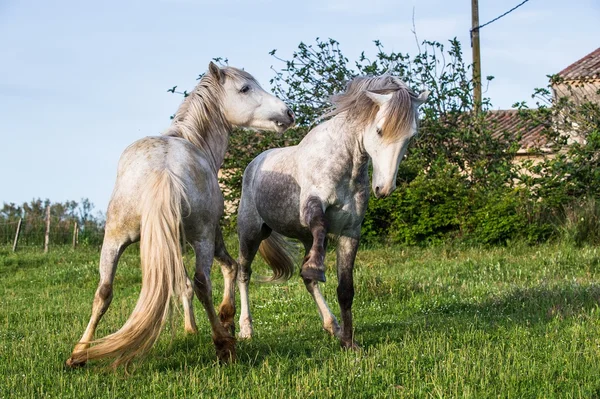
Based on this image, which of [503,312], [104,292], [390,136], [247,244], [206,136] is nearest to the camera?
[104,292]

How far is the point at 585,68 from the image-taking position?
27.9 m

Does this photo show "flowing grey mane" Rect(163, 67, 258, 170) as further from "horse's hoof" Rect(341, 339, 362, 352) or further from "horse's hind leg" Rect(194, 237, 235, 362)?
"horse's hoof" Rect(341, 339, 362, 352)

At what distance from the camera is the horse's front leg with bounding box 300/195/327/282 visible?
5.98m

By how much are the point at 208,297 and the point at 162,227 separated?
0.74 m

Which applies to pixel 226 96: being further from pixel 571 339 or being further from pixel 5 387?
pixel 571 339

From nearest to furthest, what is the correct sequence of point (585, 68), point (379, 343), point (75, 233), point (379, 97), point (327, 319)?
point (379, 97), point (379, 343), point (327, 319), point (75, 233), point (585, 68)

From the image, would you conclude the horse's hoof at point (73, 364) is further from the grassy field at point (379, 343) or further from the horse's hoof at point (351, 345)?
the horse's hoof at point (351, 345)

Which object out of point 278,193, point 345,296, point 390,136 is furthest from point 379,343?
point 390,136

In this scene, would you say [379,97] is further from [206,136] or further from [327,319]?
[327,319]

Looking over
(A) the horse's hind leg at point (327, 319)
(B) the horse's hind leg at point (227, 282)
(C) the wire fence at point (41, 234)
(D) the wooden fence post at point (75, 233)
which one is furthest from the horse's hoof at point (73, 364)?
(C) the wire fence at point (41, 234)

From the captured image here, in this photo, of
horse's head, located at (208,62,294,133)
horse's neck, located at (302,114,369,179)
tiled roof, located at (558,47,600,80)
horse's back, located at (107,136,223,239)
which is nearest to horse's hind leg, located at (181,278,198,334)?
horse's back, located at (107,136,223,239)

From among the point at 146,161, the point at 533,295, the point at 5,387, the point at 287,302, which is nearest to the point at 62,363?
the point at 5,387

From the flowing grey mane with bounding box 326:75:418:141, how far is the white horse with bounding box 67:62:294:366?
1.26 metres

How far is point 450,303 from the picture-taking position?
29.7 ft
